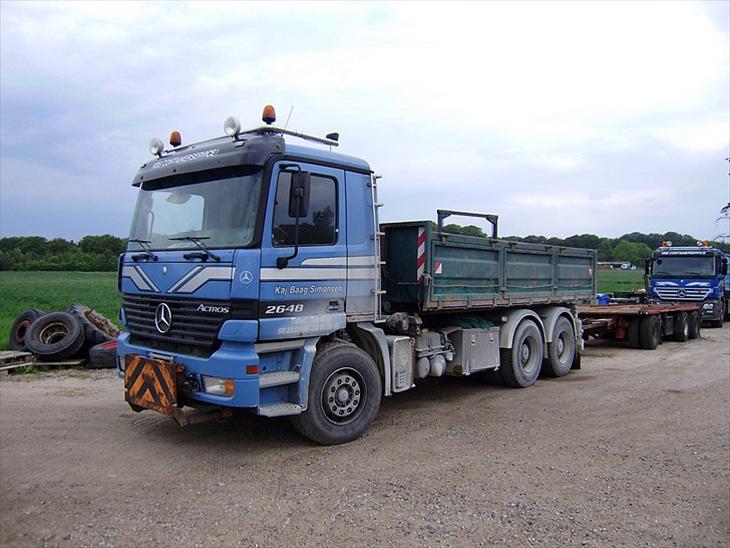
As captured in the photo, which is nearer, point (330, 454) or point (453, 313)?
point (330, 454)

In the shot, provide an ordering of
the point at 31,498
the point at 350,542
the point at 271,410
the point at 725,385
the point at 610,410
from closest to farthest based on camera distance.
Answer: the point at 350,542, the point at 31,498, the point at 271,410, the point at 610,410, the point at 725,385

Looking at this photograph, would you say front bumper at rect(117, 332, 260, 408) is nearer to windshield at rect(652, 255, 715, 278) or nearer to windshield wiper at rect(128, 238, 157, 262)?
windshield wiper at rect(128, 238, 157, 262)

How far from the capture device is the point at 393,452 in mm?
5914

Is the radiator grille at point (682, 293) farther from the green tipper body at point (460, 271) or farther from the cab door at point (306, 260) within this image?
the cab door at point (306, 260)

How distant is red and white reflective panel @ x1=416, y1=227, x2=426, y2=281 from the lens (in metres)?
7.04

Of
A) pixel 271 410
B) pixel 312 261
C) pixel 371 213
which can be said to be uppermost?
pixel 371 213

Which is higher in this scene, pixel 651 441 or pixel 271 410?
pixel 271 410

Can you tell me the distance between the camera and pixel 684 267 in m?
18.2

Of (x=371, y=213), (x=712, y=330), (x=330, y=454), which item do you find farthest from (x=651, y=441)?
(x=712, y=330)

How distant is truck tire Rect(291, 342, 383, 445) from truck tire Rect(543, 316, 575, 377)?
4.54 metres

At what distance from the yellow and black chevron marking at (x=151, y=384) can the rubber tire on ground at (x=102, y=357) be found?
14.1ft

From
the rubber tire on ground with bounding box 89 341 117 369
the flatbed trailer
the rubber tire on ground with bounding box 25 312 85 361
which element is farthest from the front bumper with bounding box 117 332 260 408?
the flatbed trailer

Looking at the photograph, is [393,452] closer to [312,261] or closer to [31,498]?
[312,261]

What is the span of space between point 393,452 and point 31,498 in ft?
10.1
